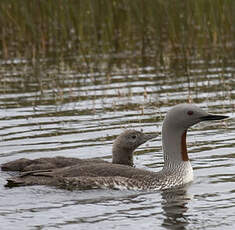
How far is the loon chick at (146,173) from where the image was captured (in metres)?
→ 10.1

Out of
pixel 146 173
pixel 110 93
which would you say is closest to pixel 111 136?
pixel 146 173

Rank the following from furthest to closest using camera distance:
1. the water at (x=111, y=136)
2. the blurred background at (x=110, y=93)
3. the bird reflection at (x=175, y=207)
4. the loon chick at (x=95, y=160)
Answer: the loon chick at (x=95, y=160) < the blurred background at (x=110, y=93) < the water at (x=111, y=136) < the bird reflection at (x=175, y=207)

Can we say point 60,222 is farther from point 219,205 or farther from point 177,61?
point 177,61

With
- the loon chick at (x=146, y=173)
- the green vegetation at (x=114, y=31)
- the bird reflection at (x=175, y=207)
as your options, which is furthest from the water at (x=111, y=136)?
the green vegetation at (x=114, y=31)

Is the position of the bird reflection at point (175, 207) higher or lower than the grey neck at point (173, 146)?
lower

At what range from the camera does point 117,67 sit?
17984 millimetres

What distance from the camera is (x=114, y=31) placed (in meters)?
21.0

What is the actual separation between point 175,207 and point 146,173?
112 centimetres

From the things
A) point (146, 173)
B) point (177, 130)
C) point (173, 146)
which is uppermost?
point (177, 130)

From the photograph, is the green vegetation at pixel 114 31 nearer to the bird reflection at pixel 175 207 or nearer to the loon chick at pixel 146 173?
the loon chick at pixel 146 173

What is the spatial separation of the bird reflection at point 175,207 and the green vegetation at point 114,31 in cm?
781

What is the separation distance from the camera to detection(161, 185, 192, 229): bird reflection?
850cm

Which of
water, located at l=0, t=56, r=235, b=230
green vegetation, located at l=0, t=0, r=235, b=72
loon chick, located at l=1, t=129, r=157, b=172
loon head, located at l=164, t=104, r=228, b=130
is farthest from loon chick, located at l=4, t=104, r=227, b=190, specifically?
green vegetation, located at l=0, t=0, r=235, b=72

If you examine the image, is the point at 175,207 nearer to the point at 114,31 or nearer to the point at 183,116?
the point at 183,116
